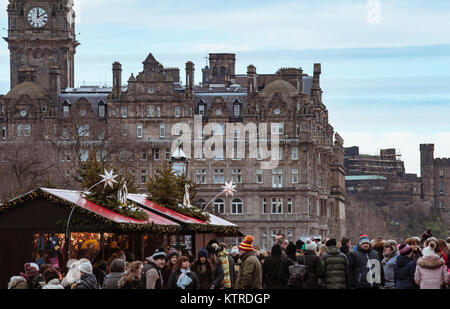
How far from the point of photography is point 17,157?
313 feet

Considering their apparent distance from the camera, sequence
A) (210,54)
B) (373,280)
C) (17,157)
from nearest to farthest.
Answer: (373,280) → (17,157) → (210,54)

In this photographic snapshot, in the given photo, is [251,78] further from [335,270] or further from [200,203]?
[335,270]

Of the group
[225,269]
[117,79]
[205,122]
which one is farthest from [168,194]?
[117,79]

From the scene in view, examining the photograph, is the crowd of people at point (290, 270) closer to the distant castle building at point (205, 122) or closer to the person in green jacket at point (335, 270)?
the person in green jacket at point (335, 270)

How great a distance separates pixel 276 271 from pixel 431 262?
11.9 feet

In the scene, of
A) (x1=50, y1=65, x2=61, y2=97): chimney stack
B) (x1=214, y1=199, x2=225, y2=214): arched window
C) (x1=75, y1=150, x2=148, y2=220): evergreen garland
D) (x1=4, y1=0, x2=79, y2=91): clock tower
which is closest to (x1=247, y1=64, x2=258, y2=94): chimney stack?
(x1=214, y1=199, x2=225, y2=214): arched window

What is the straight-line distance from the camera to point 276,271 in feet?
92.9

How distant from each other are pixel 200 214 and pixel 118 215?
A: 469 inches

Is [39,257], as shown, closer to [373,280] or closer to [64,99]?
[373,280]

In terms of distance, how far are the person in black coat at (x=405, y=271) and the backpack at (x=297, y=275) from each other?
2017 mm

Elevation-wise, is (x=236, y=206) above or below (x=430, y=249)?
below

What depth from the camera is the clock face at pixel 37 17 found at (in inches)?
5248

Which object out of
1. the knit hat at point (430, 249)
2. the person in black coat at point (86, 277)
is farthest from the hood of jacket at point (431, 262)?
the person in black coat at point (86, 277)

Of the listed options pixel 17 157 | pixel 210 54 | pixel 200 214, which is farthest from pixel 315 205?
pixel 200 214
